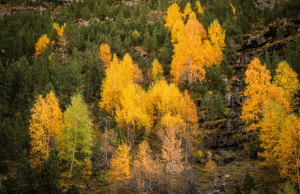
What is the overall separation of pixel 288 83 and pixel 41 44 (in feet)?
219

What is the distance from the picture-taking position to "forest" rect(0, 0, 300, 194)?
77.2 feet

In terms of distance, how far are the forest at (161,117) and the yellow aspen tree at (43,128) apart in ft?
Answer: 0.57

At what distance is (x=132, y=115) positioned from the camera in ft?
112

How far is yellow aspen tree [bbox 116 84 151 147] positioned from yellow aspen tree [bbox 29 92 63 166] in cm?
998

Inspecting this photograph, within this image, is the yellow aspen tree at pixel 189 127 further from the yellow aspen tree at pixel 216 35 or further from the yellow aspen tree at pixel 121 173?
the yellow aspen tree at pixel 216 35

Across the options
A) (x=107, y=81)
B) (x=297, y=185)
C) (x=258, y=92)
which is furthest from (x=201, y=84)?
(x=297, y=185)

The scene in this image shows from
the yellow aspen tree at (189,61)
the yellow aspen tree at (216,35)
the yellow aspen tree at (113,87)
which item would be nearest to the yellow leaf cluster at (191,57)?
the yellow aspen tree at (189,61)

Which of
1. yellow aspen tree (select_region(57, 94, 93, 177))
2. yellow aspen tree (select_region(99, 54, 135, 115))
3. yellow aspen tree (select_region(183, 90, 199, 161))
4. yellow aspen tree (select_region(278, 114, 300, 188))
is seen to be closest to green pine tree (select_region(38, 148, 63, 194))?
yellow aspen tree (select_region(57, 94, 93, 177))

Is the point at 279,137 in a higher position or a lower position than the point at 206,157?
higher

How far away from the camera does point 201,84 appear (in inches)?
1747

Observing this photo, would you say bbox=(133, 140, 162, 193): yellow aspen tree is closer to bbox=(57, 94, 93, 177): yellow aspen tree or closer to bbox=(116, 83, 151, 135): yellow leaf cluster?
bbox=(57, 94, 93, 177): yellow aspen tree

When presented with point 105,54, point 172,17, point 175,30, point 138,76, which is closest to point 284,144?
point 138,76

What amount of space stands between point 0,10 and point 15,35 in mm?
78750

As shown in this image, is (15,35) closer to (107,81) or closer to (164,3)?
(107,81)
